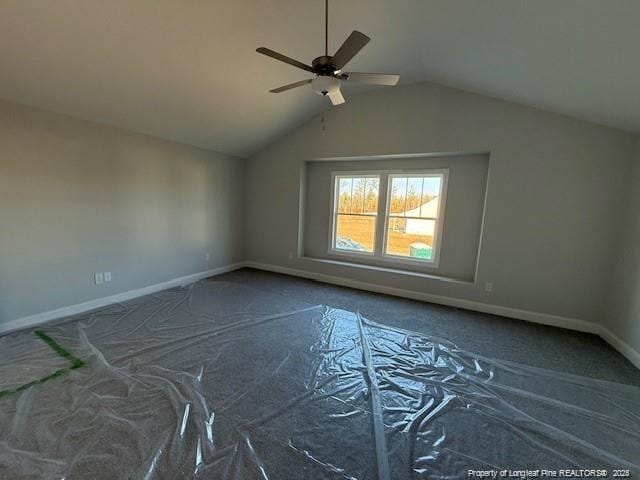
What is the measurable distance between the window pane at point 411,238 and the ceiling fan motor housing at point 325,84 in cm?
277

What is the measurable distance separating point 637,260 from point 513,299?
1197mm

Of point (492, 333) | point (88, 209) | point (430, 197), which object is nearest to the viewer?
point (492, 333)

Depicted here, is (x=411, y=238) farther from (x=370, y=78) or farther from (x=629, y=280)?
(x=370, y=78)

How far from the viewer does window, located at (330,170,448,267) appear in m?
4.17

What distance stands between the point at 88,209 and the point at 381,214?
404 cm

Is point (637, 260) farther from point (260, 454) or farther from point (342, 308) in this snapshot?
point (260, 454)

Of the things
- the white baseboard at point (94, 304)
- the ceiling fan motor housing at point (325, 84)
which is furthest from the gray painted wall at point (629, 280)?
the white baseboard at point (94, 304)

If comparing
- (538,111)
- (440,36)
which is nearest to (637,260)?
(538,111)

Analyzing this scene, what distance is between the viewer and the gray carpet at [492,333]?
2.49m

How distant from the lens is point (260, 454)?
150 cm

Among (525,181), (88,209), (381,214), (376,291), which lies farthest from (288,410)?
(525,181)

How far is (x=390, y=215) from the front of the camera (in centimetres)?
449

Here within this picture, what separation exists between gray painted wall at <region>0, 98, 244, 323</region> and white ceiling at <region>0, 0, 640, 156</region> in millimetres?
328

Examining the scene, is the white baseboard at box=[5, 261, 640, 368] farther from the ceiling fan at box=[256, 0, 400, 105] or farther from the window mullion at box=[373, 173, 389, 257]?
the ceiling fan at box=[256, 0, 400, 105]
